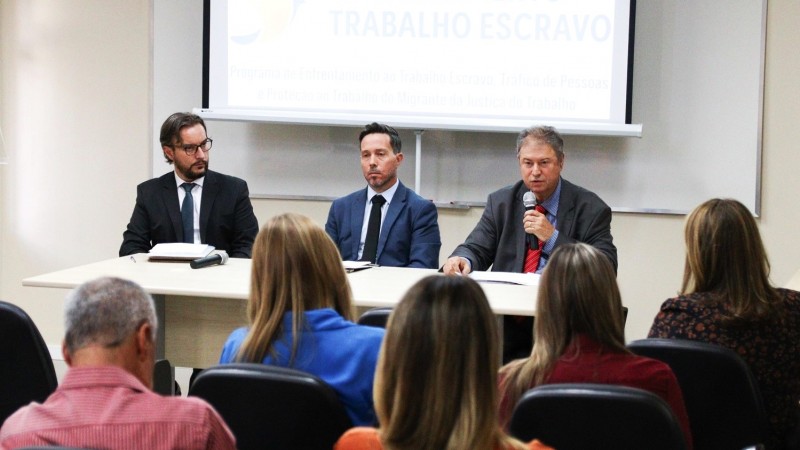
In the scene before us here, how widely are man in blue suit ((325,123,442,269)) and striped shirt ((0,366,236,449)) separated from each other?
9.20 feet

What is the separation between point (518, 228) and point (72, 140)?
2949 millimetres

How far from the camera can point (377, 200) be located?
4.43 meters

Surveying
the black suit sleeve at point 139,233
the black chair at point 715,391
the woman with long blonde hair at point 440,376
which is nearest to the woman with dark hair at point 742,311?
the black chair at point 715,391

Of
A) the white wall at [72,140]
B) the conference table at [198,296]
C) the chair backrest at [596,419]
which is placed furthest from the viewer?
the white wall at [72,140]

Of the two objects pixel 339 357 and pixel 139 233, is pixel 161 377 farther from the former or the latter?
pixel 139 233

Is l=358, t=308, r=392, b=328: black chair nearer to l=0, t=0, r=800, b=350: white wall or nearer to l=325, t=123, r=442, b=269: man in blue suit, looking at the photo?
l=325, t=123, r=442, b=269: man in blue suit

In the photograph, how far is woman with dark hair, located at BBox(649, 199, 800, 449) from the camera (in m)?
2.50

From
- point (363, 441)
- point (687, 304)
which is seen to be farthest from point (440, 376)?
point (687, 304)

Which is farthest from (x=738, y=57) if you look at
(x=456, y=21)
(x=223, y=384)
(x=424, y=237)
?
(x=223, y=384)

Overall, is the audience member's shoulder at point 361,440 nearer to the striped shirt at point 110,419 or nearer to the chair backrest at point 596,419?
the striped shirt at point 110,419

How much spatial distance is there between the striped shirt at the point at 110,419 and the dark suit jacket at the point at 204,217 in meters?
2.87

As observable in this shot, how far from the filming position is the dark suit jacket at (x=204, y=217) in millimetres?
4383

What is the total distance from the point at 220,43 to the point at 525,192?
213cm

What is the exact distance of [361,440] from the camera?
1553mm
